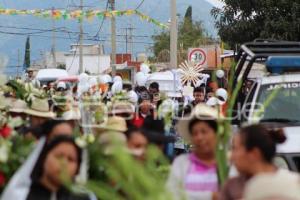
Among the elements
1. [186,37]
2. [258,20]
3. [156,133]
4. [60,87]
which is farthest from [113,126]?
[186,37]

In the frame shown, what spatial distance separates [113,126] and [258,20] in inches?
618

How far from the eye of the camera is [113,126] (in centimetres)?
754

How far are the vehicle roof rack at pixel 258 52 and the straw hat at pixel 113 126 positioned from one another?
279cm

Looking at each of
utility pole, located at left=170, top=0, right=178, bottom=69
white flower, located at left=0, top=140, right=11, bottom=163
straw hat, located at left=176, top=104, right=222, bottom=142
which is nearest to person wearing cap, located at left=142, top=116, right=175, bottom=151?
straw hat, located at left=176, top=104, right=222, bottom=142

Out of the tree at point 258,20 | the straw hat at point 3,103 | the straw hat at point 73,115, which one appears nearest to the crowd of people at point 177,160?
the straw hat at point 73,115

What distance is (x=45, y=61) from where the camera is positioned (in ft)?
407

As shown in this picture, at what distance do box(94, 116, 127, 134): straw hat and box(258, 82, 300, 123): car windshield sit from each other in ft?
8.10

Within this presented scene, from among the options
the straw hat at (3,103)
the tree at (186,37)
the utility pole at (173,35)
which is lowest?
the straw hat at (3,103)

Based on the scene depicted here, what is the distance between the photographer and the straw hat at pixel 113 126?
7.30 m

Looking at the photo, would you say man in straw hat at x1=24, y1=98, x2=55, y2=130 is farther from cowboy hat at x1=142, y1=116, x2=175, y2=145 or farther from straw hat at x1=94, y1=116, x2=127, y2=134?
cowboy hat at x1=142, y1=116, x2=175, y2=145

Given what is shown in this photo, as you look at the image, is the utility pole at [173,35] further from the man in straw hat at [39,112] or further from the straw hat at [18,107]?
the man in straw hat at [39,112]

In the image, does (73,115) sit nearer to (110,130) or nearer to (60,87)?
(110,130)

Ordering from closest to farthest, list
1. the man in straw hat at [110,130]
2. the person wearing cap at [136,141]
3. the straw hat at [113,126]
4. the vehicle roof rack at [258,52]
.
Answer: the person wearing cap at [136,141] → the man in straw hat at [110,130] → the straw hat at [113,126] → the vehicle roof rack at [258,52]

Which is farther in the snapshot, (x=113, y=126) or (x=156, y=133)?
→ (x=113, y=126)
